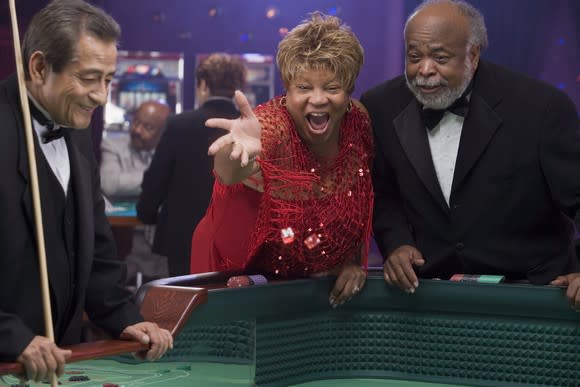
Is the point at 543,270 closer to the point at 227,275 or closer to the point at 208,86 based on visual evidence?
the point at 227,275

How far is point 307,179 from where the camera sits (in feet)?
10.5

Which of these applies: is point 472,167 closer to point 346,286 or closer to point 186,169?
point 346,286

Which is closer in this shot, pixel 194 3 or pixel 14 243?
pixel 14 243

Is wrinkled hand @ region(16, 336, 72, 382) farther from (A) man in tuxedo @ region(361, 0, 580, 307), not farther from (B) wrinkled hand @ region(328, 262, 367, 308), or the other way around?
(A) man in tuxedo @ region(361, 0, 580, 307)

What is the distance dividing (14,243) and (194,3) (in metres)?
6.33

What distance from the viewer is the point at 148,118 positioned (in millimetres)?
7664

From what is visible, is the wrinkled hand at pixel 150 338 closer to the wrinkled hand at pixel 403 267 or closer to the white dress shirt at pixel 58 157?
the white dress shirt at pixel 58 157

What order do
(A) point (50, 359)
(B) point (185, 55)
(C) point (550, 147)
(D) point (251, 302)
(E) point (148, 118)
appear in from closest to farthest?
(A) point (50, 359) → (D) point (251, 302) → (C) point (550, 147) → (E) point (148, 118) → (B) point (185, 55)

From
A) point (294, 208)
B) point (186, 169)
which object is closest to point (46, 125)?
point (294, 208)

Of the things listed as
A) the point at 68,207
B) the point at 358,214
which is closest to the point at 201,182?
the point at 358,214

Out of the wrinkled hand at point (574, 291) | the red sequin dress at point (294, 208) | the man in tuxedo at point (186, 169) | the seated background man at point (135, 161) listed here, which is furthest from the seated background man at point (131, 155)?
the wrinkled hand at point (574, 291)

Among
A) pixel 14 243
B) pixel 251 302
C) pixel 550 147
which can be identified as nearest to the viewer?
pixel 14 243

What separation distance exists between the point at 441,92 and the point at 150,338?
141cm

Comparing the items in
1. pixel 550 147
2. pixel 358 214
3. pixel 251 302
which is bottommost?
pixel 251 302
